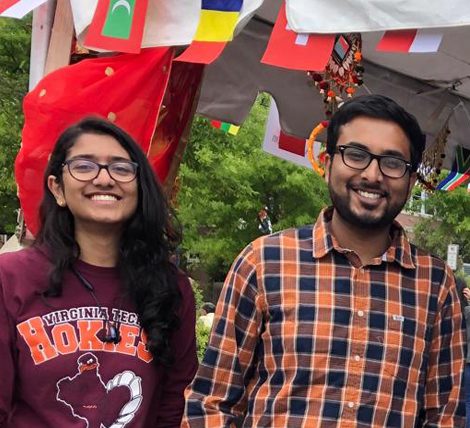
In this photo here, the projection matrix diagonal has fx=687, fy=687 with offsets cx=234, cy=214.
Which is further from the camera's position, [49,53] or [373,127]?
[49,53]

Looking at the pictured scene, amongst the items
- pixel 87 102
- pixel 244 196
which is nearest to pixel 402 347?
pixel 87 102

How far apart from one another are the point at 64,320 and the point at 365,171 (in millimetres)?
973

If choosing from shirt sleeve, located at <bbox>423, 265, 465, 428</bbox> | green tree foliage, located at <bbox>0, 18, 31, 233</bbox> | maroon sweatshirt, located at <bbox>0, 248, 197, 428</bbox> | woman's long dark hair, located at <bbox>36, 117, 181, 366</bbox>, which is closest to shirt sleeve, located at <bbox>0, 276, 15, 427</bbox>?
maroon sweatshirt, located at <bbox>0, 248, 197, 428</bbox>

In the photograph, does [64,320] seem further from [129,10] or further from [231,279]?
[129,10]

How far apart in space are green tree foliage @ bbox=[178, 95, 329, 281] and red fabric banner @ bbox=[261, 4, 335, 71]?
9876 millimetres

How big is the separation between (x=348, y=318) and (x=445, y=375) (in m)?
0.36

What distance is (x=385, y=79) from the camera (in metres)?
5.03

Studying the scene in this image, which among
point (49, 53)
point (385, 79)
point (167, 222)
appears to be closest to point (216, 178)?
point (385, 79)

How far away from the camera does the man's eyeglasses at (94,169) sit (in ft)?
7.03

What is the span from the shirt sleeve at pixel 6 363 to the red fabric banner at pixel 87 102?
0.88 meters

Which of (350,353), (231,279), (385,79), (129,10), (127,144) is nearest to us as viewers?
(350,353)

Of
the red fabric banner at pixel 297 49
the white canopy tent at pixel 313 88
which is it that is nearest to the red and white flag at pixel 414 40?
the red fabric banner at pixel 297 49

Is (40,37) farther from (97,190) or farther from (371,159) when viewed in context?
(371,159)

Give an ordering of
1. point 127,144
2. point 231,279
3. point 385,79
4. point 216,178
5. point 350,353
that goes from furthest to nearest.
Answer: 1. point 216,178
2. point 385,79
3. point 127,144
4. point 231,279
5. point 350,353
